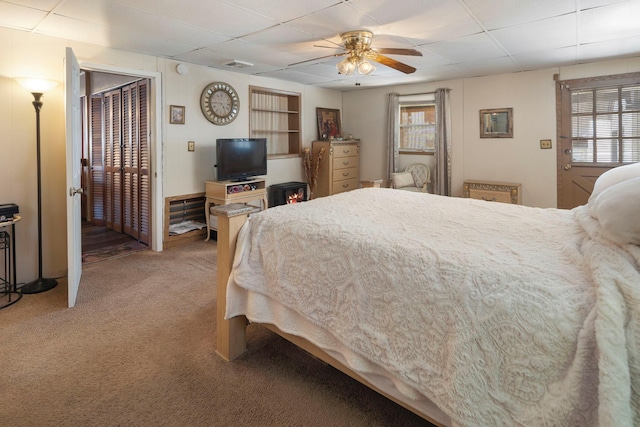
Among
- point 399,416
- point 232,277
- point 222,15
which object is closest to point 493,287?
point 399,416

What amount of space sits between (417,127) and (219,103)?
131 inches

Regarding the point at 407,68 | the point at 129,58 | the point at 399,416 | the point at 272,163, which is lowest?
the point at 399,416

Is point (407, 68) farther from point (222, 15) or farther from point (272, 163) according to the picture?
point (272, 163)

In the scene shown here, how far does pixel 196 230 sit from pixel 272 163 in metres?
1.70

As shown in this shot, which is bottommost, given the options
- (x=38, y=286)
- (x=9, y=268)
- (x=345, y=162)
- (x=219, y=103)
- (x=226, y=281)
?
(x=38, y=286)

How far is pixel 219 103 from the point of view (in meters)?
4.96

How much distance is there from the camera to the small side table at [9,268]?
10.2 feet

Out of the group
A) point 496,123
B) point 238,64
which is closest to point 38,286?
point 238,64

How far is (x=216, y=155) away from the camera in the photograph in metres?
4.85

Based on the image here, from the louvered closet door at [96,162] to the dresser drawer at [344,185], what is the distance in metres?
3.78

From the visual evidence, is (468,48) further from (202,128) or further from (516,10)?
(202,128)

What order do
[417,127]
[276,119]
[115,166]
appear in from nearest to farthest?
1. [115,166]
2. [276,119]
3. [417,127]

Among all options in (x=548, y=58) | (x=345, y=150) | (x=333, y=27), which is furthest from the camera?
(x=345, y=150)

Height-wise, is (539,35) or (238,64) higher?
(238,64)
